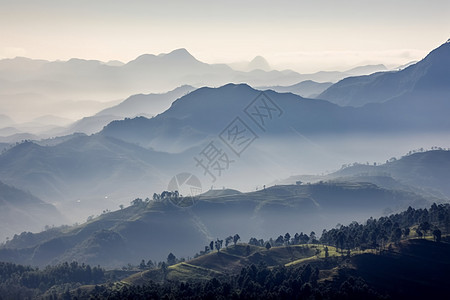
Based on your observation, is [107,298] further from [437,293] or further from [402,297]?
[437,293]

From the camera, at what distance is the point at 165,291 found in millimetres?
195375

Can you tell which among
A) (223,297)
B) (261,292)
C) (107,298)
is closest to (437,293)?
(261,292)

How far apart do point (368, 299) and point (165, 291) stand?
6843 centimetres

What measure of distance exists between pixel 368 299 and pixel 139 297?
75.7 metres

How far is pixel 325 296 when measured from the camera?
183000 mm

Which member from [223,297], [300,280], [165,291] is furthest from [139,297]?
[300,280]

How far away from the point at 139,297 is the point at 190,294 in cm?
1729

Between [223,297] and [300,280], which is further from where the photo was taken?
[300,280]

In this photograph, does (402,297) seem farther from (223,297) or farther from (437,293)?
(223,297)

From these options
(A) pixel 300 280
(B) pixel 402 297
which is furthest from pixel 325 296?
(B) pixel 402 297

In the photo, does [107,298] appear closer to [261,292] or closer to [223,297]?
[223,297]

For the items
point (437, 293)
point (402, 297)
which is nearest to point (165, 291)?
point (402, 297)

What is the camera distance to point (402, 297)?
632 ft

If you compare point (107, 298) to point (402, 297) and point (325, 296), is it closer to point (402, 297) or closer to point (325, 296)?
point (325, 296)
